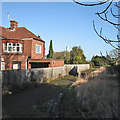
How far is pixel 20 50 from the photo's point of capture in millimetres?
20047

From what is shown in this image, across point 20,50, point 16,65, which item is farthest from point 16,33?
point 16,65

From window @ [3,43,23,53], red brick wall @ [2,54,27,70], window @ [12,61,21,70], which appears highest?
Answer: window @ [3,43,23,53]

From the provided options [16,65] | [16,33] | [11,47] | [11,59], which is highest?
[16,33]

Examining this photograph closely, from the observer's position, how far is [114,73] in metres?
2.88

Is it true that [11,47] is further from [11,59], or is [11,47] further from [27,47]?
[27,47]

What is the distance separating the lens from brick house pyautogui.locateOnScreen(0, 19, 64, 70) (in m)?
18.4

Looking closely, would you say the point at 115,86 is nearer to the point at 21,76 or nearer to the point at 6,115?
the point at 6,115

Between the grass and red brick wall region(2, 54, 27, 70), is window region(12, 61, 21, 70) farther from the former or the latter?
the grass

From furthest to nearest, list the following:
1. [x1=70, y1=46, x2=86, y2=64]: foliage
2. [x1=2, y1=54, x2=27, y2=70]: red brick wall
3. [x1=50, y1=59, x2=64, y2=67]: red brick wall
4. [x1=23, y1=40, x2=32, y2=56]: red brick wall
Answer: [x1=70, y1=46, x2=86, y2=64]: foliage → [x1=23, y1=40, x2=32, y2=56]: red brick wall → [x1=50, y1=59, x2=64, y2=67]: red brick wall → [x1=2, y1=54, x2=27, y2=70]: red brick wall

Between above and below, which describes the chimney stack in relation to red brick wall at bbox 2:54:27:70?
above

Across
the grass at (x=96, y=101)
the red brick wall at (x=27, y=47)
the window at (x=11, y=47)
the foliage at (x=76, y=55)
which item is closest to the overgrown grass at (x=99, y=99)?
the grass at (x=96, y=101)

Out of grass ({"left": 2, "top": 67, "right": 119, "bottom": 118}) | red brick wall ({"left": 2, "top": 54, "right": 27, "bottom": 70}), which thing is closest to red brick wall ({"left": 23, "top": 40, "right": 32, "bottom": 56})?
red brick wall ({"left": 2, "top": 54, "right": 27, "bottom": 70})

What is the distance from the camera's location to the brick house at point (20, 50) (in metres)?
18.4

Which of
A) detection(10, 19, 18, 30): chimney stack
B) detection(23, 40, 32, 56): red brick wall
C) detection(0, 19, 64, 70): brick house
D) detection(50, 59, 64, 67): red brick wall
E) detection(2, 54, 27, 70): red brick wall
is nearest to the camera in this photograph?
detection(2, 54, 27, 70): red brick wall
